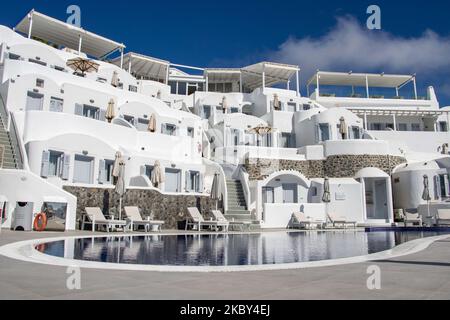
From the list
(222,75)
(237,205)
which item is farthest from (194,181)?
(222,75)

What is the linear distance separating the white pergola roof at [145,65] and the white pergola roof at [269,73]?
963cm

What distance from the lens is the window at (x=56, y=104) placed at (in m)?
22.4

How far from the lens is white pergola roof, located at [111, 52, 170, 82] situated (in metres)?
42.6

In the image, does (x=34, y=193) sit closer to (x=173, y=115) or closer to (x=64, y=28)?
(x=173, y=115)

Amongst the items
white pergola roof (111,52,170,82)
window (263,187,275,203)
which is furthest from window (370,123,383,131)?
white pergola roof (111,52,170,82)

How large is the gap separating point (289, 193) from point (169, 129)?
9914mm

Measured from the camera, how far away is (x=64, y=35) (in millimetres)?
36562

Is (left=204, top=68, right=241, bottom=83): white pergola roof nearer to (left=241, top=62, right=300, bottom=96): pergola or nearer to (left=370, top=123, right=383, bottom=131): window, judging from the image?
(left=241, top=62, right=300, bottom=96): pergola

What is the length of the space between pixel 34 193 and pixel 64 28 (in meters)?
24.9

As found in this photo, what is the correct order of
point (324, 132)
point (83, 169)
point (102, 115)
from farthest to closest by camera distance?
1. point (324, 132)
2. point (102, 115)
3. point (83, 169)

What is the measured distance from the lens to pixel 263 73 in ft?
143

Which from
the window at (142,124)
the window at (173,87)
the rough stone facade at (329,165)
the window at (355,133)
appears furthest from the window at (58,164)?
the window at (173,87)

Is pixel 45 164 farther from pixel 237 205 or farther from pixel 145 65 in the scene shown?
pixel 145 65

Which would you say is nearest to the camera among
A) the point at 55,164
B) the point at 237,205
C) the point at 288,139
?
the point at 55,164
